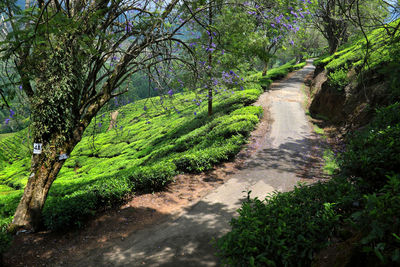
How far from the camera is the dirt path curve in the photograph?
4406mm

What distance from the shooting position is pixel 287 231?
2.86 metres

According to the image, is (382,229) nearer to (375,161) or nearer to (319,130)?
(375,161)

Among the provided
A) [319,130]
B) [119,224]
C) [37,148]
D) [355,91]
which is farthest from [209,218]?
[355,91]

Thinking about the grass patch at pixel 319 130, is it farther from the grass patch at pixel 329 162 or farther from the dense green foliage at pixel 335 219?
the dense green foliage at pixel 335 219

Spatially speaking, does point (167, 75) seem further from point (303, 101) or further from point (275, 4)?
point (303, 101)

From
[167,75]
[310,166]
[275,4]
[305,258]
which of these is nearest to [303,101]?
[310,166]

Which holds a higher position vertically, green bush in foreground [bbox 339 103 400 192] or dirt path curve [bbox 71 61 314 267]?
green bush in foreground [bbox 339 103 400 192]

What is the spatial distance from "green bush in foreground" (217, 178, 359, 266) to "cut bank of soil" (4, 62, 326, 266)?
2440 millimetres

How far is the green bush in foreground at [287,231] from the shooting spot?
2680 mm

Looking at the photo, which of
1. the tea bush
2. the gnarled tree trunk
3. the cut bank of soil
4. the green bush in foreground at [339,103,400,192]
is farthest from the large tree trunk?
the tea bush

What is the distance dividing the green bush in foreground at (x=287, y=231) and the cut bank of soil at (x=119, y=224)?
96.1 inches

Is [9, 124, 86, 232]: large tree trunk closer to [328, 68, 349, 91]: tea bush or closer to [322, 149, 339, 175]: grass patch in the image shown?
[322, 149, 339, 175]: grass patch

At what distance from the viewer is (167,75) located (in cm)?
638

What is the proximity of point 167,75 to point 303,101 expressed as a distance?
15237mm
